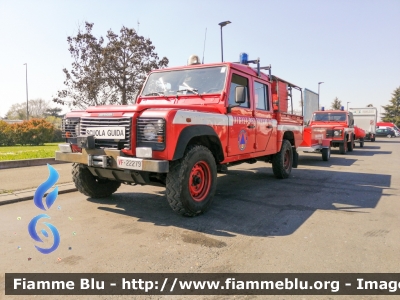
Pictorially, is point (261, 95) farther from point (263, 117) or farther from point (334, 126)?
point (334, 126)

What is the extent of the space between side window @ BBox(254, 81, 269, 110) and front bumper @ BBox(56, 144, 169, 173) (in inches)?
129

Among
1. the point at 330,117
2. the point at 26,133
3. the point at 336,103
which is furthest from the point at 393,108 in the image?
the point at 26,133

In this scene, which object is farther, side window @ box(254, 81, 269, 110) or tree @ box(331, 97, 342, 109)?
tree @ box(331, 97, 342, 109)

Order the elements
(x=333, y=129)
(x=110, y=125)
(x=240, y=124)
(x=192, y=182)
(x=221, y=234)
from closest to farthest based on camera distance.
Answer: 1. (x=221, y=234)
2. (x=110, y=125)
3. (x=192, y=182)
4. (x=240, y=124)
5. (x=333, y=129)

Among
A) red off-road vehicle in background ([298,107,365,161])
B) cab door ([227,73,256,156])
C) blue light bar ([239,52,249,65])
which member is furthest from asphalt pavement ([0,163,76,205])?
red off-road vehicle in background ([298,107,365,161])

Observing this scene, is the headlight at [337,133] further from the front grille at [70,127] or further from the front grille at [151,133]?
the front grille at [70,127]

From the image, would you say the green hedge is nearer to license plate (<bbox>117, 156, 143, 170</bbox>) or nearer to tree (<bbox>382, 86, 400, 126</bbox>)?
license plate (<bbox>117, 156, 143, 170</bbox>)

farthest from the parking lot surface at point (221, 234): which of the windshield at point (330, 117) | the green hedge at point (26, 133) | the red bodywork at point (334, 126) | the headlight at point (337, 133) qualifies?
the green hedge at point (26, 133)

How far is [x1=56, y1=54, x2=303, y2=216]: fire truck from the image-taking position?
424 centimetres

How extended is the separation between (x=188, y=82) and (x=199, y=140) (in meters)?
1.41

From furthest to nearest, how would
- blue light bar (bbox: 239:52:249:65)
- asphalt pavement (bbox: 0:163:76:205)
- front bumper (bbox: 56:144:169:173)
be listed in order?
blue light bar (bbox: 239:52:249:65) < asphalt pavement (bbox: 0:163:76:205) < front bumper (bbox: 56:144:169:173)

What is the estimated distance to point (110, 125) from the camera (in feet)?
14.7

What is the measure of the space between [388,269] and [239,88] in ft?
10.8

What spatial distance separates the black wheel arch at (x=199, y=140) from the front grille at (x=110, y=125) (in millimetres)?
704
